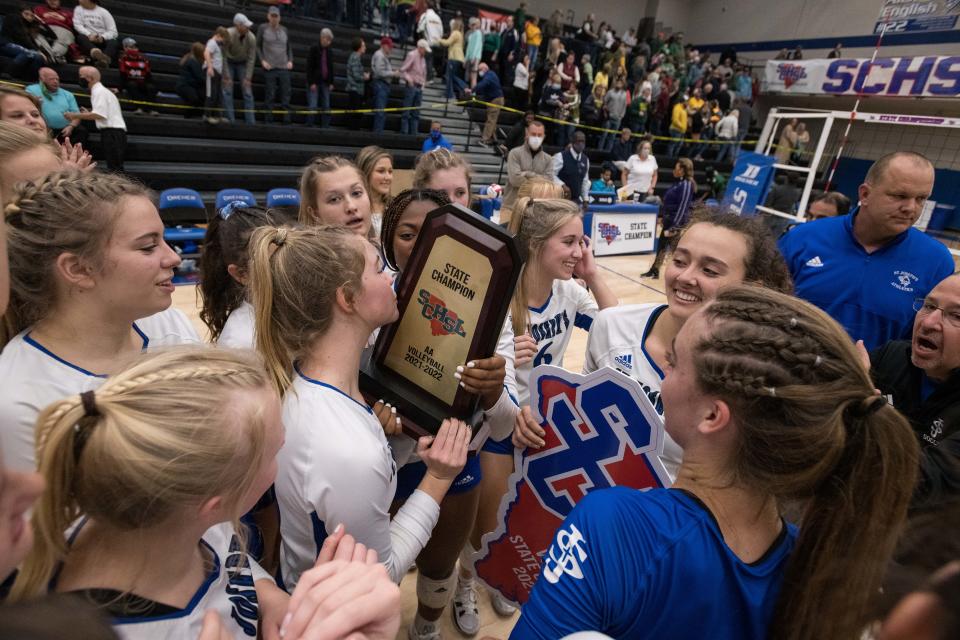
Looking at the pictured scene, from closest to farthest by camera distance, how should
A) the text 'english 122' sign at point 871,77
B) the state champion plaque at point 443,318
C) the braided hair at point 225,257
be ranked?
the state champion plaque at point 443,318 < the braided hair at point 225,257 < the text 'english 122' sign at point 871,77

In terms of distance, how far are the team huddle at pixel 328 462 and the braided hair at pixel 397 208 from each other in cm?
53

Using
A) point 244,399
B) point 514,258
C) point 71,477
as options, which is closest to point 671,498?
point 514,258

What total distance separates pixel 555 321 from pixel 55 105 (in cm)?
626

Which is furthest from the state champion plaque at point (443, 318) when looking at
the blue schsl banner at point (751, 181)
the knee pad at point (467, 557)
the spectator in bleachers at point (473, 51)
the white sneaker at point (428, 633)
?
the spectator in bleachers at point (473, 51)

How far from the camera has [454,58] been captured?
986 centimetres

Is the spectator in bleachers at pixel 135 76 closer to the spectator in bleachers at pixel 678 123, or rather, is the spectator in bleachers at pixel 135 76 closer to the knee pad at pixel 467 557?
the knee pad at pixel 467 557

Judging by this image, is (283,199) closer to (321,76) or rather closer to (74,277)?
(321,76)

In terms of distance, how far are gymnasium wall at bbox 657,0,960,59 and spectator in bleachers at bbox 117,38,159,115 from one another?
17149 mm

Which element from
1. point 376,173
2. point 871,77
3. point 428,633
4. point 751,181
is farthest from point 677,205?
point 871,77

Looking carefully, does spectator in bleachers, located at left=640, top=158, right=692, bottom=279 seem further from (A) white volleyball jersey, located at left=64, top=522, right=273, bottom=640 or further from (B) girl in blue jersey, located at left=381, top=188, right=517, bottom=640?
(A) white volleyball jersey, located at left=64, top=522, right=273, bottom=640

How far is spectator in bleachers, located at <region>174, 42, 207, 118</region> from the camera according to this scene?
269 inches

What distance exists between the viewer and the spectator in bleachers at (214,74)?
6723 millimetres

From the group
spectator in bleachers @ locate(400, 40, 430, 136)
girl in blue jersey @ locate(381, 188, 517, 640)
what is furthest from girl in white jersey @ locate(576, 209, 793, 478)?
spectator in bleachers @ locate(400, 40, 430, 136)

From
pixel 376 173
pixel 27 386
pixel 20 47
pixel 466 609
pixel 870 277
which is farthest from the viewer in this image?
pixel 20 47
